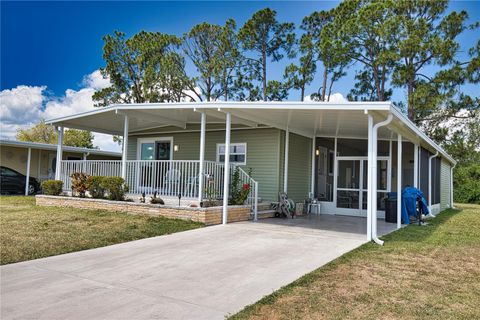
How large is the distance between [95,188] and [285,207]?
566 centimetres

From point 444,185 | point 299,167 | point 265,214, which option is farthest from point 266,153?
point 444,185

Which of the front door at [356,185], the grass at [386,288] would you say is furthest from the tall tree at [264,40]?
the grass at [386,288]

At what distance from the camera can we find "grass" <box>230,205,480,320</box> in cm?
356

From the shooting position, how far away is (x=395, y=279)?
470cm

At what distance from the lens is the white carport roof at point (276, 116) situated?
7.86 metres

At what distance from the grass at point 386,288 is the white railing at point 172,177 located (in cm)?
437

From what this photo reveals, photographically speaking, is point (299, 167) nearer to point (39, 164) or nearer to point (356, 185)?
point (356, 185)

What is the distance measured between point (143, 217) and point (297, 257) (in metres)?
4.80

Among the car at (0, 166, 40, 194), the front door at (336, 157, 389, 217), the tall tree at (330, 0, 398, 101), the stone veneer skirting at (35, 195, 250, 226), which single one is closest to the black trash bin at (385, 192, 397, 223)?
the front door at (336, 157, 389, 217)

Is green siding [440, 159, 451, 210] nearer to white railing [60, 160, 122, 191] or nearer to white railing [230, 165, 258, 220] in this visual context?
white railing [230, 165, 258, 220]

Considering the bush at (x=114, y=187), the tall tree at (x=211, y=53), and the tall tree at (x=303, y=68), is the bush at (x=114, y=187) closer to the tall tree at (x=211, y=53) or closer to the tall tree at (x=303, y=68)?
the tall tree at (x=211, y=53)

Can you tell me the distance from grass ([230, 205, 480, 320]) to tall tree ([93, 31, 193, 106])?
1585cm

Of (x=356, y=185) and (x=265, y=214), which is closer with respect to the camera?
(x=265, y=214)

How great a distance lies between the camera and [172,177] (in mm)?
10312
